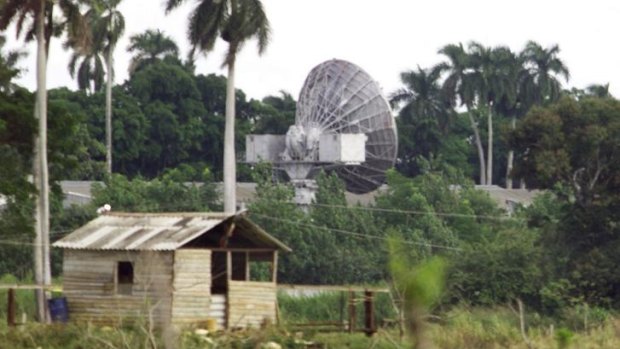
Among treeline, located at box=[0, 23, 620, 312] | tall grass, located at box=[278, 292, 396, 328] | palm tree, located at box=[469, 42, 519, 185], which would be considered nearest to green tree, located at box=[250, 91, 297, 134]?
treeline, located at box=[0, 23, 620, 312]

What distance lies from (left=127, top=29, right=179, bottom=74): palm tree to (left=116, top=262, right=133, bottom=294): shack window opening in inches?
2598

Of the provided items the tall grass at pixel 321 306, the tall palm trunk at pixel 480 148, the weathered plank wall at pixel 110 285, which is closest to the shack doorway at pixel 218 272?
the weathered plank wall at pixel 110 285

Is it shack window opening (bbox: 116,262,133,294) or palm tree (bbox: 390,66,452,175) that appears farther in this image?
palm tree (bbox: 390,66,452,175)

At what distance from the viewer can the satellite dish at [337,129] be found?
7169 centimetres

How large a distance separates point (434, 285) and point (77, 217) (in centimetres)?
4873

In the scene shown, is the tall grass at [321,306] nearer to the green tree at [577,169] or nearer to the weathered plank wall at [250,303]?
the green tree at [577,169]

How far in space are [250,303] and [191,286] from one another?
4.26 ft

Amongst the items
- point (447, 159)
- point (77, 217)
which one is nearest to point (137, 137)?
point (447, 159)

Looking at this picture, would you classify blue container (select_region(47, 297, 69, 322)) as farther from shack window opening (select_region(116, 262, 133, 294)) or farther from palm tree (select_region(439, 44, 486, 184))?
palm tree (select_region(439, 44, 486, 184))

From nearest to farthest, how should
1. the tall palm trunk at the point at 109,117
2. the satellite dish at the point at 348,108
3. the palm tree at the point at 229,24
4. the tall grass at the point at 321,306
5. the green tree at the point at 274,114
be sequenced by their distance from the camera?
the tall grass at the point at 321,306
the palm tree at the point at 229,24
the satellite dish at the point at 348,108
the tall palm trunk at the point at 109,117
the green tree at the point at 274,114

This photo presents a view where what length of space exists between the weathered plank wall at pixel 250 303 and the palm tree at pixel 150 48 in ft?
217

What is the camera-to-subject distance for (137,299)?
29328 millimetres

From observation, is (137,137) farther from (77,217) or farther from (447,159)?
(77,217)

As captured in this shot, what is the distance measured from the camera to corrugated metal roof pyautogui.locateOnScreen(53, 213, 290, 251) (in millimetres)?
29641
